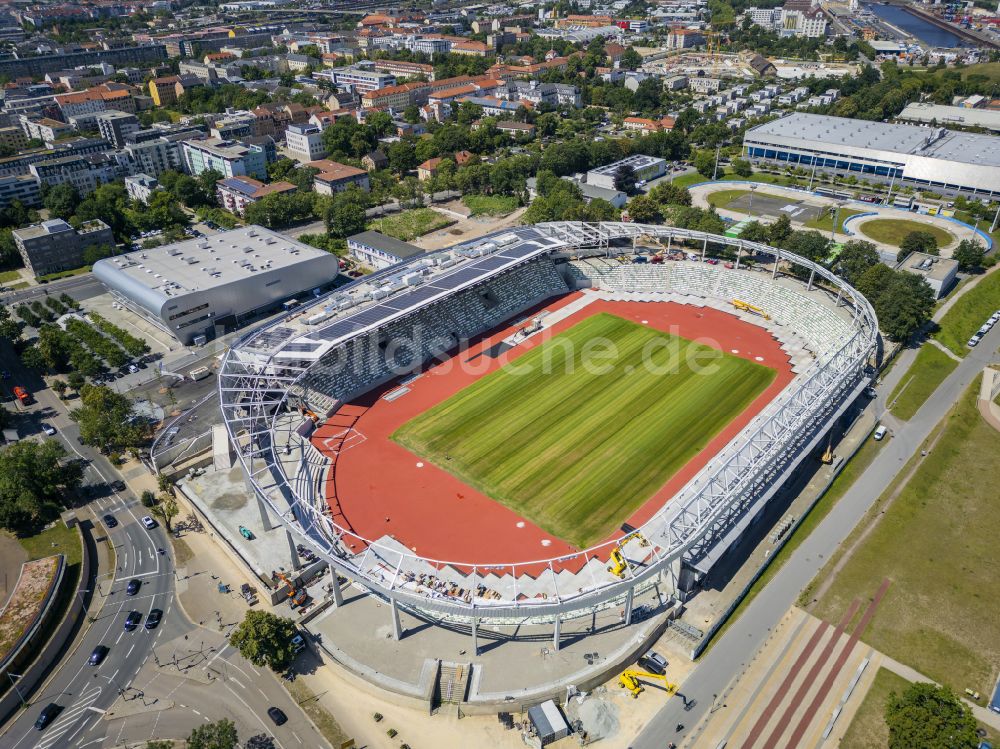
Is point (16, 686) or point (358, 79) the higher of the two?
point (358, 79)

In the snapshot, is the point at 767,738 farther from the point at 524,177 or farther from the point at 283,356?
the point at 524,177

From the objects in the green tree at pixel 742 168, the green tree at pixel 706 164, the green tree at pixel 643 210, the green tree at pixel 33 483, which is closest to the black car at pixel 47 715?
the green tree at pixel 33 483

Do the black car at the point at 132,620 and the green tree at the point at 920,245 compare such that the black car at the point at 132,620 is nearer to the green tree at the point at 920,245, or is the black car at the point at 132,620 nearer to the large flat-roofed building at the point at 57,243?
A: the large flat-roofed building at the point at 57,243

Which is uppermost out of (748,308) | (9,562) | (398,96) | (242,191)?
(398,96)

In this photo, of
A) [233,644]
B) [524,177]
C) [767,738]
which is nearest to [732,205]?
[524,177]

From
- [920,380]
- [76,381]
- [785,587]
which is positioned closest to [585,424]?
[785,587]

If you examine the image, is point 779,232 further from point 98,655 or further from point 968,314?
point 98,655

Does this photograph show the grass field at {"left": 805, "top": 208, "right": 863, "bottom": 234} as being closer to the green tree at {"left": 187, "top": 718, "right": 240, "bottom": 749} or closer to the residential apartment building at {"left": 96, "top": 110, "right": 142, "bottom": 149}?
the green tree at {"left": 187, "top": 718, "right": 240, "bottom": 749}
